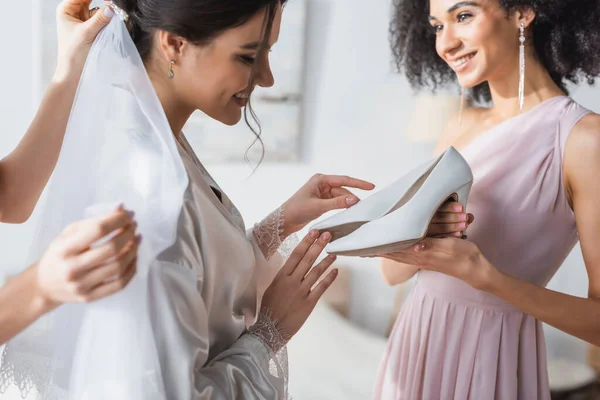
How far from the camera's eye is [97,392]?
74 centimetres

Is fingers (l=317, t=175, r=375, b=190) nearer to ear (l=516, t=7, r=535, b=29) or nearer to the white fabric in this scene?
the white fabric

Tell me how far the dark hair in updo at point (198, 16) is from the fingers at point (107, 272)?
38 centimetres

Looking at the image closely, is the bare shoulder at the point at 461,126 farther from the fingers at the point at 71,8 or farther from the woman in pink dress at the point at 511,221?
the fingers at the point at 71,8

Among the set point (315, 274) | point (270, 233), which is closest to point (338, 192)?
point (270, 233)

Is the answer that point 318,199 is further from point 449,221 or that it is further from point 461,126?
point 461,126

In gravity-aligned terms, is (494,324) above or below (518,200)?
below

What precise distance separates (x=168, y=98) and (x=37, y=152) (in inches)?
11.2

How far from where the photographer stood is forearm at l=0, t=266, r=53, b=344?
69cm

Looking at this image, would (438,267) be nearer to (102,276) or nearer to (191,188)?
(191,188)

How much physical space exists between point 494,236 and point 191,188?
625 millimetres

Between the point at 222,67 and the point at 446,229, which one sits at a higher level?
the point at 222,67

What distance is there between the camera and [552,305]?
1057 millimetres

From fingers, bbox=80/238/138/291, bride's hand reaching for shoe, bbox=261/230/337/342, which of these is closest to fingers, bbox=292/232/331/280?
bride's hand reaching for shoe, bbox=261/230/337/342

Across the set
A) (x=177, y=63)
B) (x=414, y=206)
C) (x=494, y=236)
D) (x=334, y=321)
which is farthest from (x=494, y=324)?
(x=334, y=321)
